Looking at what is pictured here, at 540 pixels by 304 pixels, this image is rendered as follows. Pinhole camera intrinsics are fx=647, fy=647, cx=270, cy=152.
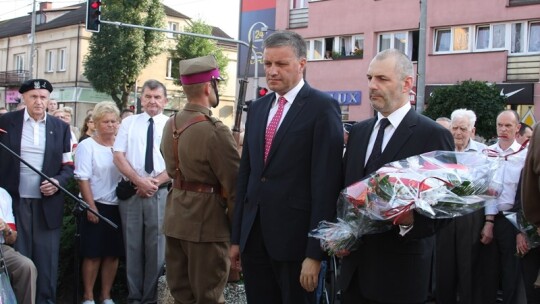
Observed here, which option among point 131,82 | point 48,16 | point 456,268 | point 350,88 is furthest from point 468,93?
point 48,16

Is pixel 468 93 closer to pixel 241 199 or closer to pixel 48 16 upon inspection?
pixel 241 199

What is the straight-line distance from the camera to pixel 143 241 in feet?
20.5

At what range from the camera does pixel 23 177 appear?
5797 millimetres

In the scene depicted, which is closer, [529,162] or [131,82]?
[529,162]

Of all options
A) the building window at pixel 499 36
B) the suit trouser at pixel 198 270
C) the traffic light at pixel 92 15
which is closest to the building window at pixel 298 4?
the building window at pixel 499 36

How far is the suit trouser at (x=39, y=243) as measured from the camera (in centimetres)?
579

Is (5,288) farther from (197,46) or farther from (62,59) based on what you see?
(62,59)

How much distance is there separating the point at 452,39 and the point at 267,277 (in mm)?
25213

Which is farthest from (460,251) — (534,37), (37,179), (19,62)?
(19,62)

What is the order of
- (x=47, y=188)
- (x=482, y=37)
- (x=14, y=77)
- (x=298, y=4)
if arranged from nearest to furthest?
(x=47, y=188) < (x=482, y=37) < (x=298, y=4) < (x=14, y=77)

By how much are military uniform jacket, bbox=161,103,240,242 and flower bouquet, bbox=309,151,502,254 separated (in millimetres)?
1214

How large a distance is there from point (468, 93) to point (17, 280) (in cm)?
1776

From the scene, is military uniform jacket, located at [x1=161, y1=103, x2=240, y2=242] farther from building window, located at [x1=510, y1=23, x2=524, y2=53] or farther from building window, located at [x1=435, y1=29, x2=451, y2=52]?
building window, located at [x1=435, y1=29, x2=451, y2=52]

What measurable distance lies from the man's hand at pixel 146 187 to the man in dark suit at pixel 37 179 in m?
0.66
